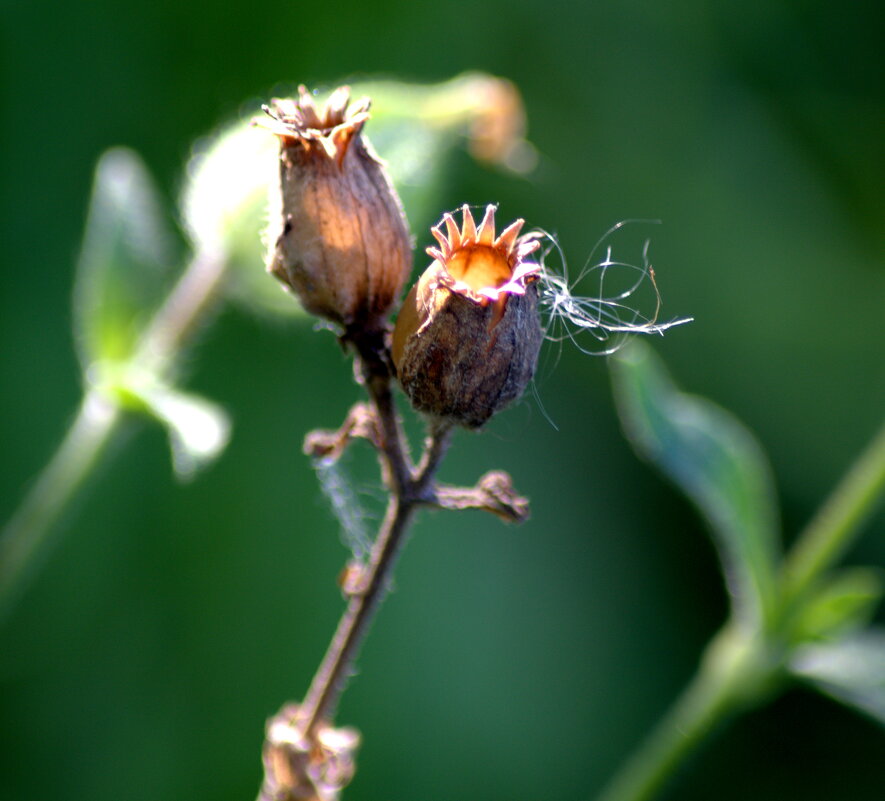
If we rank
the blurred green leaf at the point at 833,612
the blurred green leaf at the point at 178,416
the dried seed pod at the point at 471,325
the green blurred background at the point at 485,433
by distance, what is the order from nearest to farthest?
the dried seed pod at the point at 471,325
the blurred green leaf at the point at 178,416
the blurred green leaf at the point at 833,612
the green blurred background at the point at 485,433

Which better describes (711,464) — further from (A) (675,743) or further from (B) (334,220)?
(B) (334,220)

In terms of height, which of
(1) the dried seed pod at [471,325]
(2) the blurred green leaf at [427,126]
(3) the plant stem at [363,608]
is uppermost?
(2) the blurred green leaf at [427,126]

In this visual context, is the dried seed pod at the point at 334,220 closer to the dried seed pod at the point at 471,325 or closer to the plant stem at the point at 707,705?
the dried seed pod at the point at 471,325

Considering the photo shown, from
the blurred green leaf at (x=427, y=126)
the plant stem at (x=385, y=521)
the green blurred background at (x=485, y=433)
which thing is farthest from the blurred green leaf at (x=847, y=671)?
the plant stem at (x=385, y=521)

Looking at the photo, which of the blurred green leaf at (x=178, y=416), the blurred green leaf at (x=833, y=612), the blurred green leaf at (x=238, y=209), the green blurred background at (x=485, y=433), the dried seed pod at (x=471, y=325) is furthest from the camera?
the green blurred background at (x=485, y=433)

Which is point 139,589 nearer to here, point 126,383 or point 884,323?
point 126,383

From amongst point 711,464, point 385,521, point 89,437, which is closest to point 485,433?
point 711,464

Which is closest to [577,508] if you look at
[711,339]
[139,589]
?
[711,339]
